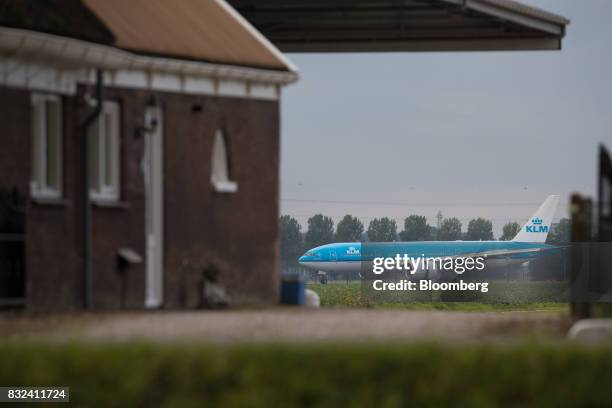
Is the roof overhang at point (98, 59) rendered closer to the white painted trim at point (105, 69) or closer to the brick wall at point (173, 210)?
the white painted trim at point (105, 69)

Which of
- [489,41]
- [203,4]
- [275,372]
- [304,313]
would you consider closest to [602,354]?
[275,372]

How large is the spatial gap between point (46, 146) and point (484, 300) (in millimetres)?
77493

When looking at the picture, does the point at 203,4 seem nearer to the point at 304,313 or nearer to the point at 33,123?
the point at 33,123

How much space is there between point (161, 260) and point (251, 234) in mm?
2251

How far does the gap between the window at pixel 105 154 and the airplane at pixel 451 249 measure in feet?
311

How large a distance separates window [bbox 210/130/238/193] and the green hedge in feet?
38.9

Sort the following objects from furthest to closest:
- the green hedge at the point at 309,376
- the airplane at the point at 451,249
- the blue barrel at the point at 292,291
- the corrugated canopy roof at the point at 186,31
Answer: the airplane at the point at 451,249 < the blue barrel at the point at 292,291 < the corrugated canopy roof at the point at 186,31 < the green hedge at the point at 309,376

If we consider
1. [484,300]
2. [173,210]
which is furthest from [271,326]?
[484,300]

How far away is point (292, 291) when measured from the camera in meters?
29.0

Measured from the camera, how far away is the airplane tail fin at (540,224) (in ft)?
493

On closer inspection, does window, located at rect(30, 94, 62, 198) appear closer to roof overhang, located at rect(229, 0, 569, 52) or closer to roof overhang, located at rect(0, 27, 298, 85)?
roof overhang, located at rect(0, 27, 298, 85)

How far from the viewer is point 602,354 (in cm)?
1655

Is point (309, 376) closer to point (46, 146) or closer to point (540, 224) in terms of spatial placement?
point (46, 146)

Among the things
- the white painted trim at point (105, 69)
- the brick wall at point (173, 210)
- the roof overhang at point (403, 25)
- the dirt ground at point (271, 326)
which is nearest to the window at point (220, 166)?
the brick wall at point (173, 210)
